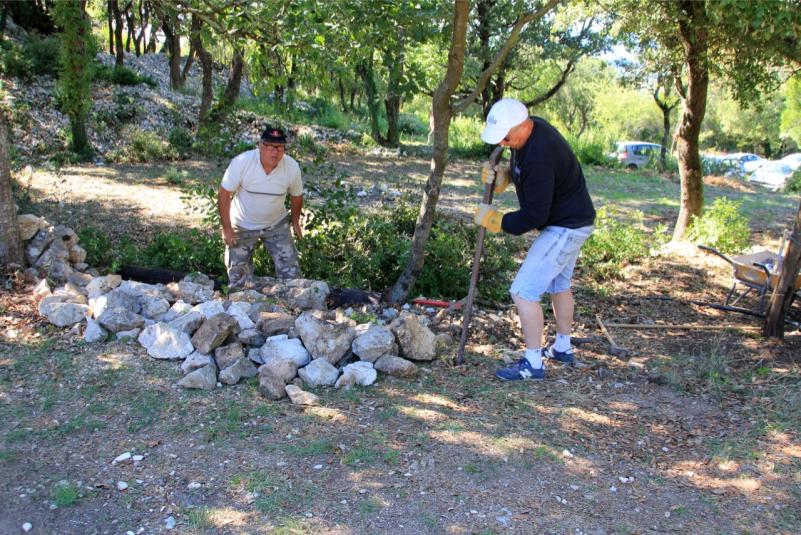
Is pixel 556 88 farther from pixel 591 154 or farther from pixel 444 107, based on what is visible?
pixel 444 107

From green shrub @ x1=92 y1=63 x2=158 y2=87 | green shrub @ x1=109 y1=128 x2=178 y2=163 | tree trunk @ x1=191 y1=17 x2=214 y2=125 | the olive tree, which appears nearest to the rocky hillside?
green shrub @ x1=109 y1=128 x2=178 y2=163

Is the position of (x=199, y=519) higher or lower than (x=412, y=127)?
lower

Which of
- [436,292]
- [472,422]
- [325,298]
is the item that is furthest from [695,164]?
[472,422]

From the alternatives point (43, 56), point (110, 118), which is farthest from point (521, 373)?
point (43, 56)

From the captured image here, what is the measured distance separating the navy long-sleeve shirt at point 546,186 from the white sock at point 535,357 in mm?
833

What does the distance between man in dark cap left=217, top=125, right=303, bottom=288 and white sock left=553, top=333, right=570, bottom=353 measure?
2386mm

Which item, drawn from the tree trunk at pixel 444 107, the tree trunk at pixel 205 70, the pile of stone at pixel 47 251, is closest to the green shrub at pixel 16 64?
the tree trunk at pixel 205 70

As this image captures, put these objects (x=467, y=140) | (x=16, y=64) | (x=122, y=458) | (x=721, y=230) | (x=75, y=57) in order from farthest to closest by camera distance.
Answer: (x=467, y=140), (x=16, y=64), (x=75, y=57), (x=721, y=230), (x=122, y=458)

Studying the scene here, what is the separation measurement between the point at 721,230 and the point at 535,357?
5247 mm

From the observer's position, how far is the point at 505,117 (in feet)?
12.6

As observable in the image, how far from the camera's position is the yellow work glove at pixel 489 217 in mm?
4180

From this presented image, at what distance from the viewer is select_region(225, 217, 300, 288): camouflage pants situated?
5.47 m

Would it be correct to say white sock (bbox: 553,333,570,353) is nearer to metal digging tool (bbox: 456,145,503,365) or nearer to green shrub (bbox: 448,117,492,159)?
metal digging tool (bbox: 456,145,503,365)

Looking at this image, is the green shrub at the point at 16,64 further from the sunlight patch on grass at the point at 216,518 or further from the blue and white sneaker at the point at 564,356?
the sunlight patch on grass at the point at 216,518
